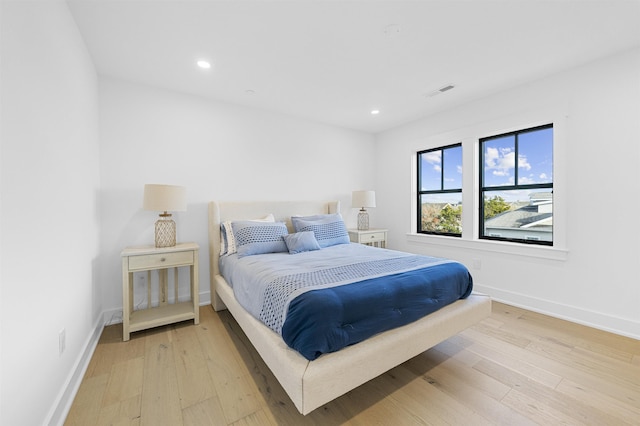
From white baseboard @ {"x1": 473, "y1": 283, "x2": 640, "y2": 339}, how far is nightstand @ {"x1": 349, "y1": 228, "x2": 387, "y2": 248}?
150cm

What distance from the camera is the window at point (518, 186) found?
9.34ft

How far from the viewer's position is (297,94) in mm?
→ 3010

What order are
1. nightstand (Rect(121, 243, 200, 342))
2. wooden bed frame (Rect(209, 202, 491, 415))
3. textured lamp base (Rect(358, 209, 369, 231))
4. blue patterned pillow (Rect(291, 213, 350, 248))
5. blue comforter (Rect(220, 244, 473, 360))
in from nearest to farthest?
wooden bed frame (Rect(209, 202, 491, 415)) < blue comforter (Rect(220, 244, 473, 360)) < nightstand (Rect(121, 243, 200, 342)) < blue patterned pillow (Rect(291, 213, 350, 248)) < textured lamp base (Rect(358, 209, 369, 231))

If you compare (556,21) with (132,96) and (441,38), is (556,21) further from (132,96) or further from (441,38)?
(132,96)

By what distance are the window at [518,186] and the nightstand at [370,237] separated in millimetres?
1369

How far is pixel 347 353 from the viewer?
1388 mm

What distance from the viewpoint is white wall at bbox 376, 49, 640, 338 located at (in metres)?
2.25

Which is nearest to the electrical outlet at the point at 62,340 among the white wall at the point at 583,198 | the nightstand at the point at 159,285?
the nightstand at the point at 159,285

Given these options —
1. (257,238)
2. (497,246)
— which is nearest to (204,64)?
(257,238)

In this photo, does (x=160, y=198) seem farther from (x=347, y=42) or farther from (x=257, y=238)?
(x=347, y=42)

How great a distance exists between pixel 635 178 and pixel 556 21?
1.50 meters

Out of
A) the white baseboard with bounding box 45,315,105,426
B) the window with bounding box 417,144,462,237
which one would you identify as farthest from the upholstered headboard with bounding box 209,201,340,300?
the window with bounding box 417,144,462,237

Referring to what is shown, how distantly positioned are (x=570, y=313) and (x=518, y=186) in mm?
1380

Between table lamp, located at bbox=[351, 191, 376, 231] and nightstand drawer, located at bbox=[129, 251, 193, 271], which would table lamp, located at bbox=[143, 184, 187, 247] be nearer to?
nightstand drawer, located at bbox=[129, 251, 193, 271]
